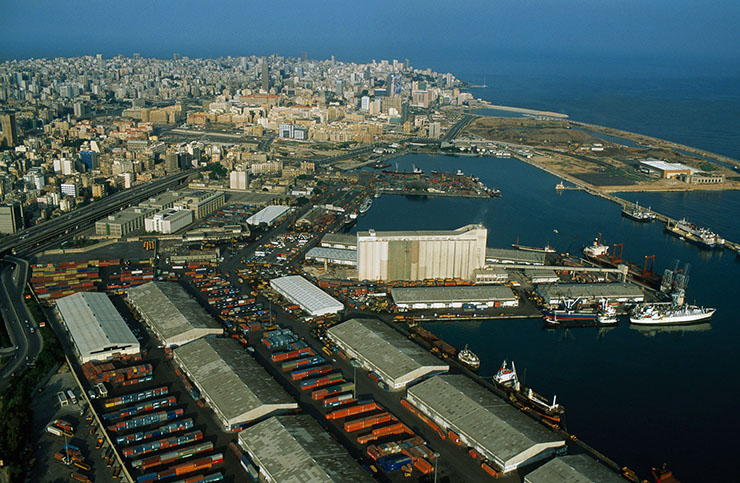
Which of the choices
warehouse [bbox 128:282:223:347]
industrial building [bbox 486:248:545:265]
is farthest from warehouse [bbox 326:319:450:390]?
industrial building [bbox 486:248:545:265]

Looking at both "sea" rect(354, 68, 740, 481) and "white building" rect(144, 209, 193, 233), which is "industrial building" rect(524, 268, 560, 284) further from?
"white building" rect(144, 209, 193, 233)

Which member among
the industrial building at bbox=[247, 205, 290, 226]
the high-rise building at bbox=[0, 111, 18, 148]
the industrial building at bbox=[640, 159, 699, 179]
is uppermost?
the high-rise building at bbox=[0, 111, 18, 148]

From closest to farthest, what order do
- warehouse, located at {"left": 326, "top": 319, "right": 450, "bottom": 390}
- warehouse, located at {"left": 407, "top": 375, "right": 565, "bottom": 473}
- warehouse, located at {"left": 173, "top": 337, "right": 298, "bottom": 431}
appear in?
warehouse, located at {"left": 407, "top": 375, "right": 565, "bottom": 473} → warehouse, located at {"left": 173, "top": 337, "right": 298, "bottom": 431} → warehouse, located at {"left": 326, "top": 319, "right": 450, "bottom": 390}

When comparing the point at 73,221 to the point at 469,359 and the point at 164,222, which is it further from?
the point at 469,359

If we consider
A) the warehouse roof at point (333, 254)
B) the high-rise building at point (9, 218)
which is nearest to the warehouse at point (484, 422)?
the warehouse roof at point (333, 254)

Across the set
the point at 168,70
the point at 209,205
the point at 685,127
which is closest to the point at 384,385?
the point at 209,205

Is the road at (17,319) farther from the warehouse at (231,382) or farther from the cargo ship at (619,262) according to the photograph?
the cargo ship at (619,262)

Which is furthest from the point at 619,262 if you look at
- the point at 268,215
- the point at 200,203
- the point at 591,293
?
the point at 200,203
